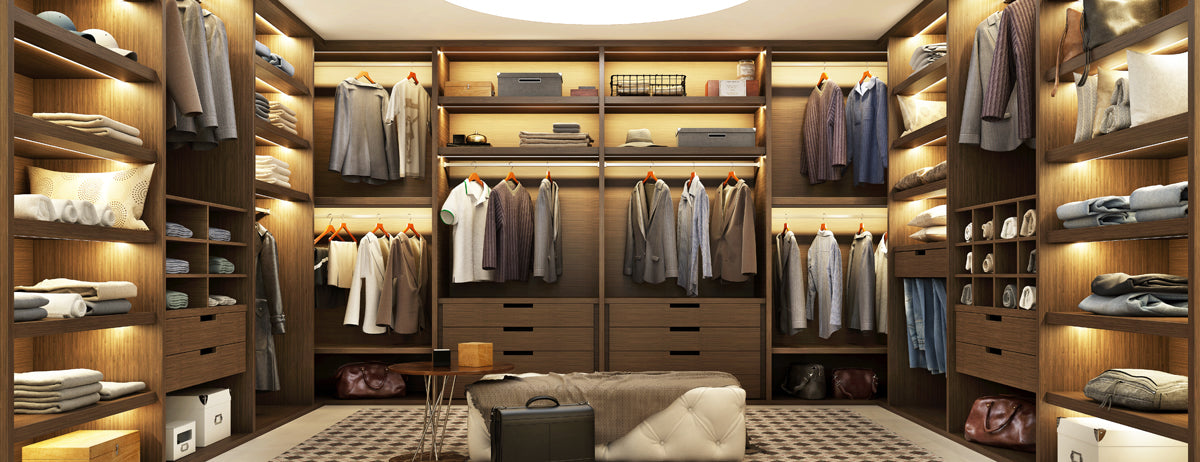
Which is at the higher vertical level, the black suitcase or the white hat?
the white hat

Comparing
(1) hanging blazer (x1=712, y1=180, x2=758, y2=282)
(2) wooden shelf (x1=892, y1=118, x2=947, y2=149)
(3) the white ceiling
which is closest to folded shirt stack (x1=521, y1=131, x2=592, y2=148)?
(3) the white ceiling

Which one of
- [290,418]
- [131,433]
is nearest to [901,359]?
[290,418]

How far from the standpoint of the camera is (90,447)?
335 cm

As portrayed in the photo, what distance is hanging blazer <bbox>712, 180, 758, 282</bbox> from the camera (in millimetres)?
5922

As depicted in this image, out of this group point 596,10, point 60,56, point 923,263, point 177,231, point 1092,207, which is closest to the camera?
point 60,56

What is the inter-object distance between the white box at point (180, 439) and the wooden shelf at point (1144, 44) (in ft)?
14.9

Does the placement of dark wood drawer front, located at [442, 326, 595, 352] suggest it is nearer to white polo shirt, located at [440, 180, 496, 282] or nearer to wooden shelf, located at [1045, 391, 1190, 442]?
white polo shirt, located at [440, 180, 496, 282]

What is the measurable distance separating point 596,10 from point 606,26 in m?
0.13

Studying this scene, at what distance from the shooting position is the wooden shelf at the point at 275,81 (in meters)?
5.03

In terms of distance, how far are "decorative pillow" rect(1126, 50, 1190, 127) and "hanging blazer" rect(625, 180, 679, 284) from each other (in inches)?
127

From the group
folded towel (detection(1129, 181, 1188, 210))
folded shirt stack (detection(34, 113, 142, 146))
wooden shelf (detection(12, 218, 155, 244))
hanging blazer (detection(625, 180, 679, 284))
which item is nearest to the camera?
wooden shelf (detection(12, 218, 155, 244))

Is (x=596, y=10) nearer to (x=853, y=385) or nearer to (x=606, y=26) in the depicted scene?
(x=606, y=26)

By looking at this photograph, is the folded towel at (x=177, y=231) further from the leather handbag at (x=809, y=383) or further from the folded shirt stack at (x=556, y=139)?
the leather handbag at (x=809, y=383)

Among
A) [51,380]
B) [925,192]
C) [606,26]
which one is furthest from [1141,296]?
[51,380]
